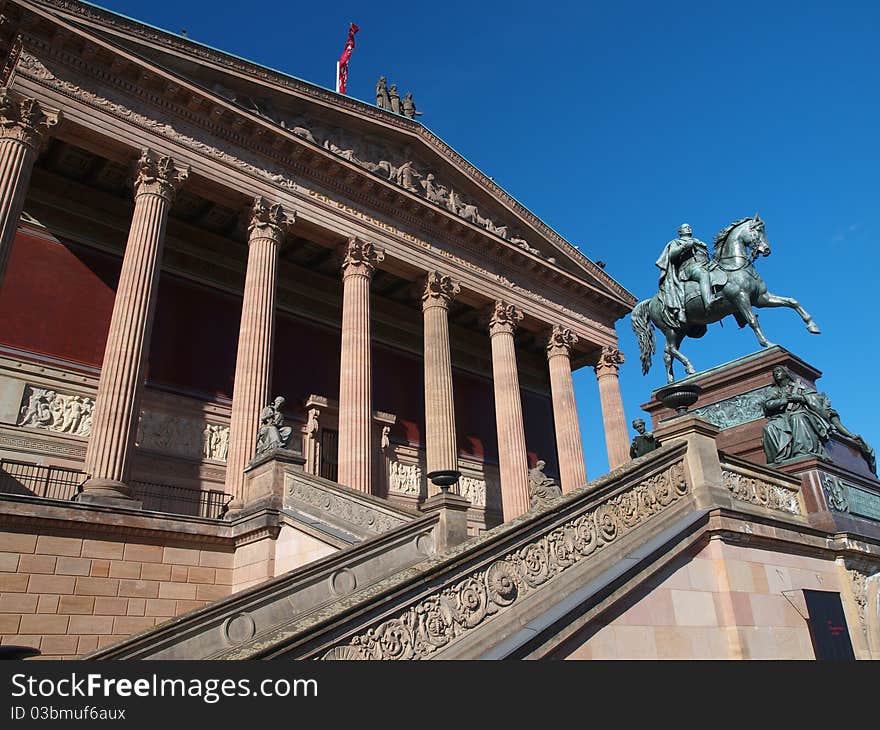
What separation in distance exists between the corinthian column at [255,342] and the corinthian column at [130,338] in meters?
2.35

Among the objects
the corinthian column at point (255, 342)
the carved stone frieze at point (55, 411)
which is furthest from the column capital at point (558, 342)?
the carved stone frieze at point (55, 411)

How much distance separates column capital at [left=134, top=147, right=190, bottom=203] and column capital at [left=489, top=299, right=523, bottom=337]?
12.2 m

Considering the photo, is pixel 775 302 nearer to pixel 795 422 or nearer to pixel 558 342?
pixel 795 422

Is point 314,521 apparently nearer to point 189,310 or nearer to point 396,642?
point 396,642

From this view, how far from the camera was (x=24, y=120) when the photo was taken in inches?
620

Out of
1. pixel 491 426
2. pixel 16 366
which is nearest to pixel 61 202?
pixel 16 366

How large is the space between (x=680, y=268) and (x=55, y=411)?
1557 cm

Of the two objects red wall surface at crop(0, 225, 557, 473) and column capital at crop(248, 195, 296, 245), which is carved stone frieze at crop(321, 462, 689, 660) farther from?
red wall surface at crop(0, 225, 557, 473)

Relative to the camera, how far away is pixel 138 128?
1786cm

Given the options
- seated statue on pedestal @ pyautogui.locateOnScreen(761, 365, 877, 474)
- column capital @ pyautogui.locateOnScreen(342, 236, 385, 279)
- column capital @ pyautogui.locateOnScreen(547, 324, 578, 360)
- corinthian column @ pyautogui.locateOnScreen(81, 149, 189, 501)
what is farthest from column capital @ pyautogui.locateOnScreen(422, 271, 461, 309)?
seated statue on pedestal @ pyautogui.locateOnScreen(761, 365, 877, 474)

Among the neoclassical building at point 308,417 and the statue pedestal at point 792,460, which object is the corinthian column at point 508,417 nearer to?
the neoclassical building at point 308,417

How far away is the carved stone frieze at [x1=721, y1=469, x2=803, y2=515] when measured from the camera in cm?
845

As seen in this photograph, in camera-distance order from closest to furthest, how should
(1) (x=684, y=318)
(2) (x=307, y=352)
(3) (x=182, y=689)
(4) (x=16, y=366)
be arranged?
(3) (x=182, y=689) < (1) (x=684, y=318) < (4) (x=16, y=366) < (2) (x=307, y=352)

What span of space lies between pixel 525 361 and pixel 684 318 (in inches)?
792
